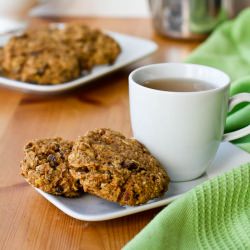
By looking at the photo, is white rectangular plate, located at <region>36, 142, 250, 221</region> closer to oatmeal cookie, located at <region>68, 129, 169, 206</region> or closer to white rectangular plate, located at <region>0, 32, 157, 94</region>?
oatmeal cookie, located at <region>68, 129, 169, 206</region>

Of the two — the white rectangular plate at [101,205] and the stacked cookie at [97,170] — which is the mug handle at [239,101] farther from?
the stacked cookie at [97,170]

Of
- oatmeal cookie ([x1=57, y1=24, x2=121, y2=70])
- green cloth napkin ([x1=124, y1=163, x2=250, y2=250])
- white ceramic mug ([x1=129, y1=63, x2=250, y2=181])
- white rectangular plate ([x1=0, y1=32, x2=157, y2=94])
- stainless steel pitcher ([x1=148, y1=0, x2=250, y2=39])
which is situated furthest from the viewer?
stainless steel pitcher ([x1=148, y1=0, x2=250, y2=39])

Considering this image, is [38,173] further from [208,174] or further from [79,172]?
[208,174]

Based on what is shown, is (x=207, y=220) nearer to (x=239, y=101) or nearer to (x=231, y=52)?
(x=239, y=101)

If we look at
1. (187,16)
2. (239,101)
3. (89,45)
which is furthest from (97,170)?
(187,16)

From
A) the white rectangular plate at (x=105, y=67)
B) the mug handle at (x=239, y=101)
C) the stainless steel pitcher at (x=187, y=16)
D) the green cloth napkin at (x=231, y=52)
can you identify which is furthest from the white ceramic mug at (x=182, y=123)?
the stainless steel pitcher at (x=187, y=16)

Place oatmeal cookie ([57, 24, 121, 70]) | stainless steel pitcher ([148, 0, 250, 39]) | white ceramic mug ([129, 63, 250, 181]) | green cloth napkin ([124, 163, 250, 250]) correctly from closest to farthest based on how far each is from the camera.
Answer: green cloth napkin ([124, 163, 250, 250])
white ceramic mug ([129, 63, 250, 181])
oatmeal cookie ([57, 24, 121, 70])
stainless steel pitcher ([148, 0, 250, 39])

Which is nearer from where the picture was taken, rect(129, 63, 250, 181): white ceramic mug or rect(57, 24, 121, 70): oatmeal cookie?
rect(129, 63, 250, 181): white ceramic mug

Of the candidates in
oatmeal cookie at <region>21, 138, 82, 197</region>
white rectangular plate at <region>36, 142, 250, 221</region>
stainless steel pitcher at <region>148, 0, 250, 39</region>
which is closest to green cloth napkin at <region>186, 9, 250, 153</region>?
stainless steel pitcher at <region>148, 0, 250, 39</region>
